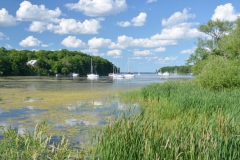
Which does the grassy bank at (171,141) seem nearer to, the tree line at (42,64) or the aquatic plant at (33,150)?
the aquatic plant at (33,150)

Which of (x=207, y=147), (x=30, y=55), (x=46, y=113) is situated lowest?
(x=46, y=113)

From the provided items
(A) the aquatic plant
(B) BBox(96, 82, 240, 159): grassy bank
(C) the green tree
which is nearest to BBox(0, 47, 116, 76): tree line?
(C) the green tree

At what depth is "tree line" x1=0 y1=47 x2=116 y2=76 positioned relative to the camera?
80.6m

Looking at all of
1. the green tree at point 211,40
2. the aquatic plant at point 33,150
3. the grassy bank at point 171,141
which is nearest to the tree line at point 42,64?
the green tree at point 211,40

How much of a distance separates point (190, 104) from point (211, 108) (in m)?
0.96

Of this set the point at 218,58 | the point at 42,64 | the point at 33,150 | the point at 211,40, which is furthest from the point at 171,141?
the point at 42,64

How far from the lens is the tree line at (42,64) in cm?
8060

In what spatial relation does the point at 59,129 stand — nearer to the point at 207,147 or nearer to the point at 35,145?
the point at 35,145

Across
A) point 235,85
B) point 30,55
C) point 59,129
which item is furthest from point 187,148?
point 30,55

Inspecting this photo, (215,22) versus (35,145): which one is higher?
(215,22)

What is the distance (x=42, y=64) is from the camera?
101750mm

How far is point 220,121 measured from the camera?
475cm

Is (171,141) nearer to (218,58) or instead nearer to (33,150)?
(33,150)

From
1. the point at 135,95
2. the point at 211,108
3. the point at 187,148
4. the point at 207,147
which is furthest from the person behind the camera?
the point at 135,95
